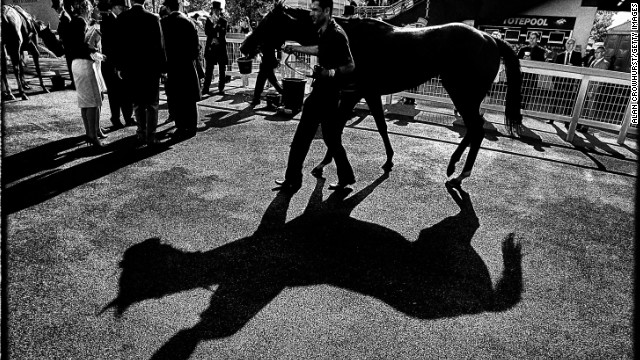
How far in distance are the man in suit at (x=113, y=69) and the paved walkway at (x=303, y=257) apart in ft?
2.98

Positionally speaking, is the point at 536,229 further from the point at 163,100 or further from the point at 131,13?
the point at 163,100

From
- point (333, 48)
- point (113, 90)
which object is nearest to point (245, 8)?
point (113, 90)

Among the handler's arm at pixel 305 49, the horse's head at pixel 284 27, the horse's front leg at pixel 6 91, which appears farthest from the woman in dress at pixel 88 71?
the horse's front leg at pixel 6 91

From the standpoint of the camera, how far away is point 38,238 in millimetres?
3254

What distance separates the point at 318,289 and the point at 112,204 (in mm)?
2433

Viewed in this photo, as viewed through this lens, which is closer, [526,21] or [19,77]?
[19,77]

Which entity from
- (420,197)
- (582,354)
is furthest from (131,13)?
(582,354)

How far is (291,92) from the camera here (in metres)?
7.92

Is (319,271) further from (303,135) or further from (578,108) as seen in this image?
(578,108)

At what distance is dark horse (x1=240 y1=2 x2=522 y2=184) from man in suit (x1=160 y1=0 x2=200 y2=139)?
5.61 feet

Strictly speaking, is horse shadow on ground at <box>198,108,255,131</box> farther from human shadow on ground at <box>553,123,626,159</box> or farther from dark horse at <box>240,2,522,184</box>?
human shadow on ground at <box>553,123,626,159</box>

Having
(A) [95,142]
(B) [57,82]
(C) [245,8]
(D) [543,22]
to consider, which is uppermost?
(C) [245,8]

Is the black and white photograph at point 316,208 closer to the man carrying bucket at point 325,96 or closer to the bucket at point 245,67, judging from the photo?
the man carrying bucket at point 325,96

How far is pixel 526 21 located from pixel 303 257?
21.9 metres
